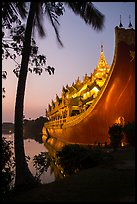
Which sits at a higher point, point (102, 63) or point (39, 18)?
point (102, 63)

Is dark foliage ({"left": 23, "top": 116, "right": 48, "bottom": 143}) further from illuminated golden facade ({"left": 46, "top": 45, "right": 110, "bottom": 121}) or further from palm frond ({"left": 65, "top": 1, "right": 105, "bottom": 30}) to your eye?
palm frond ({"left": 65, "top": 1, "right": 105, "bottom": 30})

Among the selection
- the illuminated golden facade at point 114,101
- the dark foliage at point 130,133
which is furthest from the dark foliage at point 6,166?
the illuminated golden facade at point 114,101

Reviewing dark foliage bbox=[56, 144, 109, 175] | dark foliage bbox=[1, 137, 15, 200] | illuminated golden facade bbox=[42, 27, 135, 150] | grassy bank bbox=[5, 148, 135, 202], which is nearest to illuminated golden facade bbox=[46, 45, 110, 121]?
illuminated golden facade bbox=[42, 27, 135, 150]

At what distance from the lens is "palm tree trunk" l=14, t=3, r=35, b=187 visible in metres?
6.72

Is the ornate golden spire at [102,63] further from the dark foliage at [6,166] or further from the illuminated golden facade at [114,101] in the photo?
the dark foliage at [6,166]

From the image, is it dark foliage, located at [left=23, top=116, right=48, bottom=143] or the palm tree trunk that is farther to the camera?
dark foliage, located at [left=23, top=116, right=48, bottom=143]

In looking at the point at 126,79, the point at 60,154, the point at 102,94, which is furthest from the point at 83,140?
the point at 60,154

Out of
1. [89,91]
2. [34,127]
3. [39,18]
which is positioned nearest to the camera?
[39,18]

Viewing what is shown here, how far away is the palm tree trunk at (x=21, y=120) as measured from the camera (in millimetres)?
6723

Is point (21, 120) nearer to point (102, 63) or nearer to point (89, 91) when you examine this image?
point (89, 91)

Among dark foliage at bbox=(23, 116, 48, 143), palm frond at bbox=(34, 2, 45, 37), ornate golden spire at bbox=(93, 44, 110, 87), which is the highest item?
ornate golden spire at bbox=(93, 44, 110, 87)

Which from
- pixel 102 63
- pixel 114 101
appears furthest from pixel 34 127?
pixel 114 101

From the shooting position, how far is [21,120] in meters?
6.85

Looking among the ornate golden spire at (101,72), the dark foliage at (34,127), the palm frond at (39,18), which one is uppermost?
the ornate golden spire at (101,72)
